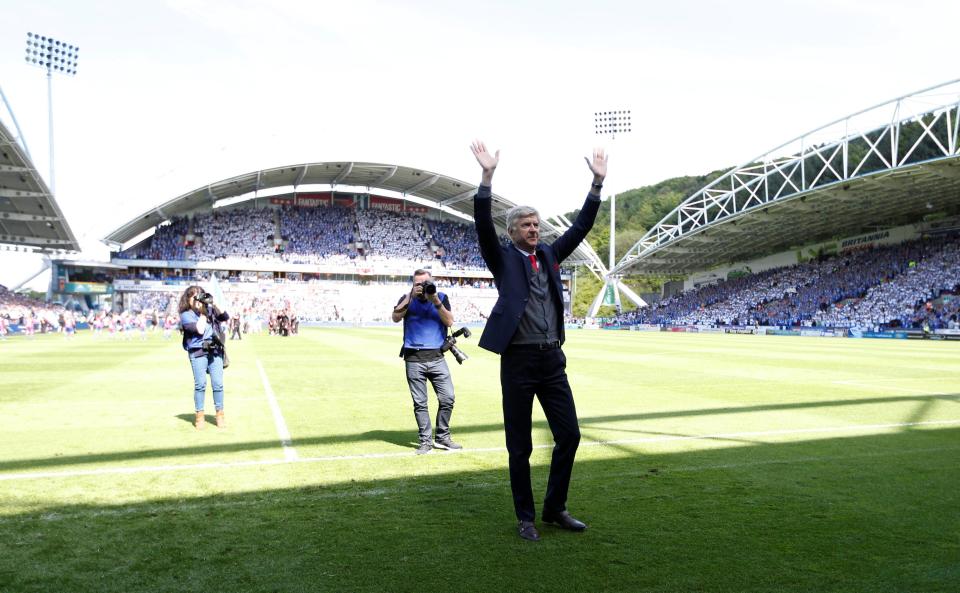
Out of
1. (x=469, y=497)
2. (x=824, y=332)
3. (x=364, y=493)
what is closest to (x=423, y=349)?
(x=364, y=493)

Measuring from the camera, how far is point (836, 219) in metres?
51.7

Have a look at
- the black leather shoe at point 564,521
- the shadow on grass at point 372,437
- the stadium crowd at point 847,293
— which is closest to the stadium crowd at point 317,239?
the stadium crowd at point 847,293

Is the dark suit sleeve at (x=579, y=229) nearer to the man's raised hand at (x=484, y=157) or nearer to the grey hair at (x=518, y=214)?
the grey hair at (x=518, y=214)

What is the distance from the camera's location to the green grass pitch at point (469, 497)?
370 cm

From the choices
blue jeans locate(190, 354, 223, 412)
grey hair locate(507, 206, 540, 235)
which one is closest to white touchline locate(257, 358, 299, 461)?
blue jeans locate(190, 354, 223, 412)

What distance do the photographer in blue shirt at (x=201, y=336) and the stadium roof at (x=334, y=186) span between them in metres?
51.4

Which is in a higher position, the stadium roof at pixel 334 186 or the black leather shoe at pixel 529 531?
the stadium roof at pixel 334 186

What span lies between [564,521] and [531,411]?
0.77 meters

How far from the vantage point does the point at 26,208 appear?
49688mm

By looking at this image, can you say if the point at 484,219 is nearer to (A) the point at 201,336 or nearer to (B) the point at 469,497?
(B) the point at 469,497

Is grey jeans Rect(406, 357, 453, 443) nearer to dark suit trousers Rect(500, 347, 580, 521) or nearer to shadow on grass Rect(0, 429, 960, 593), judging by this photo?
shadow on grass Rect(0, 429, 960, 593)

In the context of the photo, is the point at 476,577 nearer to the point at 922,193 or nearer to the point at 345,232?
the point at 922,193

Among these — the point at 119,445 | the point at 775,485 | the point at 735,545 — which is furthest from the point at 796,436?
the point at 119,445

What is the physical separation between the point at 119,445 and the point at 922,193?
165 feet
